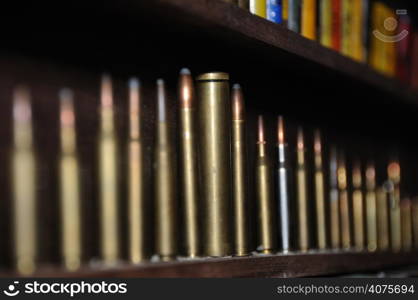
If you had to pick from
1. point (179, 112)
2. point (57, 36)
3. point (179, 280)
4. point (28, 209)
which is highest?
point (57, 36)

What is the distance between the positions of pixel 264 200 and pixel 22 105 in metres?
0.46

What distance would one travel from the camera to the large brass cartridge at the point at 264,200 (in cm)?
119

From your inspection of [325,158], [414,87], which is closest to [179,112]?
[325,158]

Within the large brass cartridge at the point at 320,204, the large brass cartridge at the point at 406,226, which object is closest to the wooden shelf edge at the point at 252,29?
the large brass cartridge at the point at 320,204

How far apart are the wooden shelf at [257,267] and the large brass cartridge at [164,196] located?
31 mm

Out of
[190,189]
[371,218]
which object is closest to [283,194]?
[190,189]

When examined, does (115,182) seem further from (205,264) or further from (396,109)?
(396,109)

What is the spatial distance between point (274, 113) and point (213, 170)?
430 mm

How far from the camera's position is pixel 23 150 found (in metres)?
0.79

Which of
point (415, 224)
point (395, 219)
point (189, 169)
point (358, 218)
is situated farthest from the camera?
point (415, 224)

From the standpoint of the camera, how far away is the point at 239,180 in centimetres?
110

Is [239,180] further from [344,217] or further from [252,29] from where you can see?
[344,217]

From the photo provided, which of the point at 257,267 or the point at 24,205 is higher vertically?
the point at 24,205

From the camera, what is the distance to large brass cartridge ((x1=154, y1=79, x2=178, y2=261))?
3.12 ft
